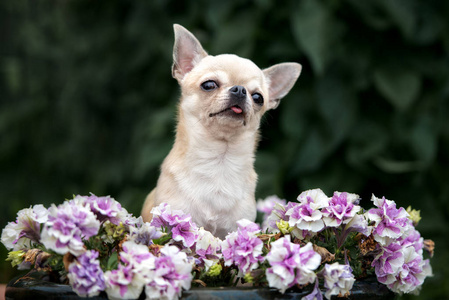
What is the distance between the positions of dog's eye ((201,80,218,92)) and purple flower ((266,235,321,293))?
3.20 ft

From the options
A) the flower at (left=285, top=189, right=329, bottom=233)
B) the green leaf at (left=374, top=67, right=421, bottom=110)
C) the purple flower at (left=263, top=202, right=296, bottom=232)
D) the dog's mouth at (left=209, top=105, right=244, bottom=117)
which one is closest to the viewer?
the flower at (left=285, top=189, right=329, bottom=233)

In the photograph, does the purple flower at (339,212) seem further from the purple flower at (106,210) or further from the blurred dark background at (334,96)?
the blurred dark background at (334,96)

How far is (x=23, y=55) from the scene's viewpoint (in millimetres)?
5727

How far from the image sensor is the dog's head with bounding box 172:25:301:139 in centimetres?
244

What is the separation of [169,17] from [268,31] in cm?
95

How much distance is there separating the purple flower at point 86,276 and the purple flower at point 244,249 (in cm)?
42

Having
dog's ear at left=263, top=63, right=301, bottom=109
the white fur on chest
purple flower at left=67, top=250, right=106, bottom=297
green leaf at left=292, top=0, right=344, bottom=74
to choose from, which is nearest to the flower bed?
purple flower at left=67, top=250, right=106, bottom=297

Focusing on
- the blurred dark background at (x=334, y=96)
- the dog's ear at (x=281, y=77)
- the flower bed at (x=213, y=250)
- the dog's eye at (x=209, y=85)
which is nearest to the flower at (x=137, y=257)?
the flower bed at (x=213, y=250)

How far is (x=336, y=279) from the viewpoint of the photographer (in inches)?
68.1

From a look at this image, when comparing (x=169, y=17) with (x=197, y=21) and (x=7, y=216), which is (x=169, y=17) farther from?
(x=7, y=216)

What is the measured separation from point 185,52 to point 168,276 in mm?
1348

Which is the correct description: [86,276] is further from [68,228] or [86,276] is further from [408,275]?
[408,275]

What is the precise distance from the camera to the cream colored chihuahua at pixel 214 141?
2.33 m

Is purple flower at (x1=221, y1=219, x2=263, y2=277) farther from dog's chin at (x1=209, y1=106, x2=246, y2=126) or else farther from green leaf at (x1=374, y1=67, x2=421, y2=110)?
green leaf at (x1=374, y1=67, x2=421, y2=110)
